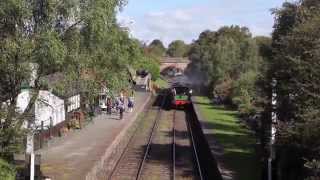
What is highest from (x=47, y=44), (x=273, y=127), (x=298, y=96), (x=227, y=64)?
(x=227, y=64)

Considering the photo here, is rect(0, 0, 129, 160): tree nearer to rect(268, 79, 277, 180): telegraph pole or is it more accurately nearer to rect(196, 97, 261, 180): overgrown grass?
rect(268, 79, 277, 180): telegraph pole

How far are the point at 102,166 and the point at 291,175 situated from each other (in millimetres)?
10287

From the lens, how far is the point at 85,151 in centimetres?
3092

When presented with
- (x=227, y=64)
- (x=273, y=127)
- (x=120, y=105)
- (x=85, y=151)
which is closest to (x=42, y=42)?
(x=273, y=127)

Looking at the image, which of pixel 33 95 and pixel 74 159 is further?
pixel 74 159

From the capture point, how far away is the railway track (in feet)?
92.9

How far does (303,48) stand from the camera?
20594 millimetres

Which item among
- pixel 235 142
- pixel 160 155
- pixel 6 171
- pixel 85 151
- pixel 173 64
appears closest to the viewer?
pixel 6 171

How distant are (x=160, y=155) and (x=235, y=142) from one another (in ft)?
14.1

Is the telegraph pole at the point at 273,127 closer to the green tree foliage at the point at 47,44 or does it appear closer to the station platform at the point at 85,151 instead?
the green tree foliage at the point at 47,44

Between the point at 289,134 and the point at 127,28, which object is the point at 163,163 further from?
the point at 289,134

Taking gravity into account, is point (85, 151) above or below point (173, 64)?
below

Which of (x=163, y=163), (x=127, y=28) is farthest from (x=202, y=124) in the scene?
(x=127, y=28)

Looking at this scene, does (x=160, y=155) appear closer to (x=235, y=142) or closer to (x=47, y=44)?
(x=235, y=142)
